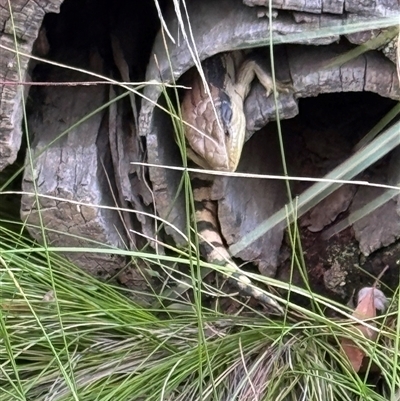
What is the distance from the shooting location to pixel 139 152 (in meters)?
1.64

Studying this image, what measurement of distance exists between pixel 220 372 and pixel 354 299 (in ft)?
1.47

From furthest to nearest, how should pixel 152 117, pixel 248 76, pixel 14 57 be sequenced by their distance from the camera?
pixel 248 76, pixel 152 117, pixel 14 57

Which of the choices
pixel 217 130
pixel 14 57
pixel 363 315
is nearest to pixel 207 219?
pixel 217 130

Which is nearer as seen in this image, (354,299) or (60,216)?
(60,216)

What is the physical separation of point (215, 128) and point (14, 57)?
A: 0.51 metres

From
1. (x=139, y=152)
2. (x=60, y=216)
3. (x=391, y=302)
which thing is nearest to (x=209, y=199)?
(x=139, y=152)

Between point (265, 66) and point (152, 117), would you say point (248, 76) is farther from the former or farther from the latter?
point (152, 117)

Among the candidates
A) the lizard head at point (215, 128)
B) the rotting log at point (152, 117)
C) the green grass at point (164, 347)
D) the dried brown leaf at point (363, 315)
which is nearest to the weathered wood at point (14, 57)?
the rotting log at point (152, 117)

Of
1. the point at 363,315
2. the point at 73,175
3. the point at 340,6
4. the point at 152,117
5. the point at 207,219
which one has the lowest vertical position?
the point at 363,315

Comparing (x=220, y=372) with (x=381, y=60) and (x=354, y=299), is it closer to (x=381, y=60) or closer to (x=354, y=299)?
(x=354, y=299)

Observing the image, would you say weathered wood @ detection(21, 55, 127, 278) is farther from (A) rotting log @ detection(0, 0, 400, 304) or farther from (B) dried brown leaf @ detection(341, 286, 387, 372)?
(B) dried brown leaf @ detection(341, 286, 387, 372)

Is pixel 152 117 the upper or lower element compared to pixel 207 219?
upper

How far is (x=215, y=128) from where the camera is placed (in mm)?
1699

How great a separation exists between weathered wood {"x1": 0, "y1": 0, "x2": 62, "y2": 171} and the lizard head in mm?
396
